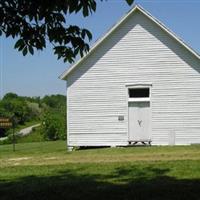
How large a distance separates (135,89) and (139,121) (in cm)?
150

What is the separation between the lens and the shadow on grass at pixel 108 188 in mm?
10172

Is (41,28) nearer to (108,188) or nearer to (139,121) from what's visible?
(108,188)

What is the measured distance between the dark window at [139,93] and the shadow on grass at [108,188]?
542 inches

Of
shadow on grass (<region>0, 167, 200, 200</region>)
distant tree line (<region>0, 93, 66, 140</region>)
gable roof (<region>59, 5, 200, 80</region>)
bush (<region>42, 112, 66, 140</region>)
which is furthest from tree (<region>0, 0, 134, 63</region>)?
bush (<region>42, 112, 66, 140</region>)

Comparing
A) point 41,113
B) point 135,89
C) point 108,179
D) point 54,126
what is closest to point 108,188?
point 108,179

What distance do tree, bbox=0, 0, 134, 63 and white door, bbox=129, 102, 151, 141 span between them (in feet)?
62.1

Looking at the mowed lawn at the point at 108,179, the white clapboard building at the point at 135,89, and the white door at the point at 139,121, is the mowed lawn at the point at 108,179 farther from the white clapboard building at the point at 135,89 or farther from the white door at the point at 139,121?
the white door at the point at 139,121

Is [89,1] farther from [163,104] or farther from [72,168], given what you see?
[163,104]

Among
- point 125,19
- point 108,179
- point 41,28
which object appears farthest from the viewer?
point 125,19

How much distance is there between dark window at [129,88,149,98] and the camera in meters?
28.1

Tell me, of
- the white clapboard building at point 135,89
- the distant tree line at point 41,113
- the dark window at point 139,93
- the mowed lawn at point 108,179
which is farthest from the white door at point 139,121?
the distant tree line at point 41,113

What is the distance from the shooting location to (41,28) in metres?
9.01

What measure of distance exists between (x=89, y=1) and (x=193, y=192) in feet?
13.0

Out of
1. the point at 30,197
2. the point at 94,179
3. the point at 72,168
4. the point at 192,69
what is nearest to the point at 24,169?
the point at 72,168
